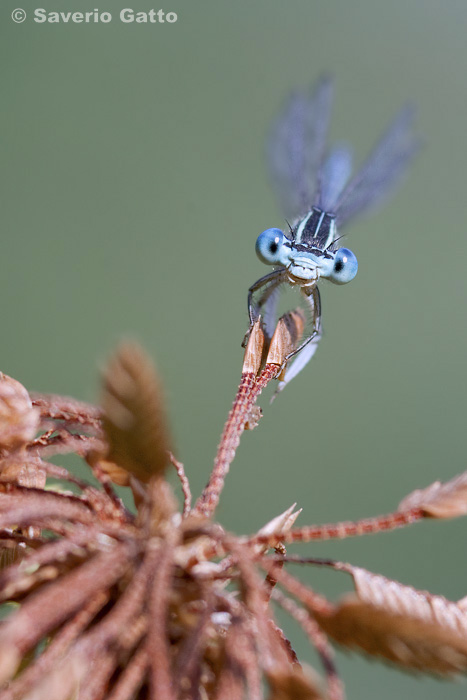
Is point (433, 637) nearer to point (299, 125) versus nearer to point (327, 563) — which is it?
point (327, 563)

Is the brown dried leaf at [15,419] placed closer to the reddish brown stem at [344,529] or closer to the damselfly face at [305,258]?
the reddish brown stem at [344,529]

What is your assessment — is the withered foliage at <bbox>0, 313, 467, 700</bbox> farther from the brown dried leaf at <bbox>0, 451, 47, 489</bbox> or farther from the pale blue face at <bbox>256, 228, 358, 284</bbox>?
the pale blue face at <bbox>256, 228, 358, 284</bbox>

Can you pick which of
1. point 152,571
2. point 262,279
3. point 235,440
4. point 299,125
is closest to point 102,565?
point 152,571

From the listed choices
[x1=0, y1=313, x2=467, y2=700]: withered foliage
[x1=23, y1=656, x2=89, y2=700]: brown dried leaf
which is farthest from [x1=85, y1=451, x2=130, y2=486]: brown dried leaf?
[x1=23, y1=656, x2=89, y2=700]: brown dried leaf

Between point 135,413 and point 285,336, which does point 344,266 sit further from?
point 135,413

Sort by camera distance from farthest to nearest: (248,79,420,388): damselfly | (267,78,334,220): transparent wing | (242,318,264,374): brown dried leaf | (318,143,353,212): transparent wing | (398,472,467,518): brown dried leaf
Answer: (267,78,334,220): transparent wing < (318,143,353,212): transparent wing < (248,79,420,388): damselfly < (242,318,264,374): brown dried leaf < (398,472,467,518): brown dried leaf

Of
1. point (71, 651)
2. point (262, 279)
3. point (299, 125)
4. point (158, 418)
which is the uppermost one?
point (299, 125)
